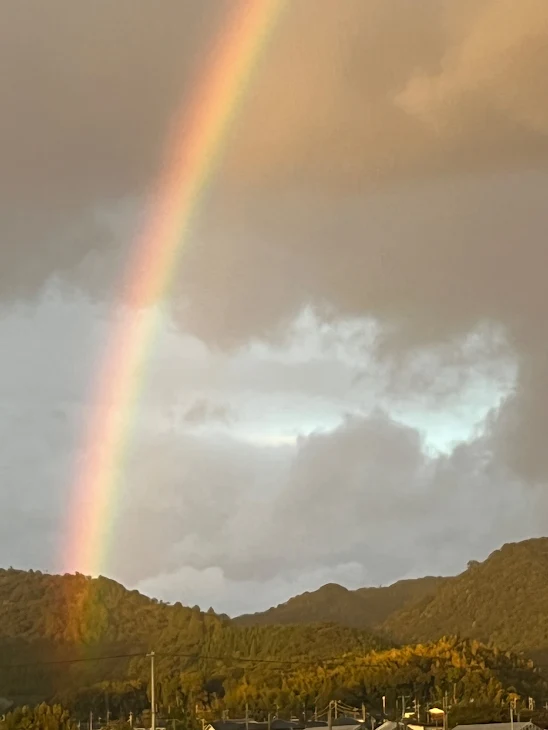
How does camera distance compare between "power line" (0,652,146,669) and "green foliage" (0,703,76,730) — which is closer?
"green foliage" (0,703,76,730)

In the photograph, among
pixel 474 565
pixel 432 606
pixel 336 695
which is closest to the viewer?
pixel 336 695

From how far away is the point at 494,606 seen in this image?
169 m

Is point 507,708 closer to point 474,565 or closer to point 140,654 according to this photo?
point 140,654

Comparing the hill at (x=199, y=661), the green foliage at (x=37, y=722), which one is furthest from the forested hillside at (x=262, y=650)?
the green foliage at (x=37, y=722)

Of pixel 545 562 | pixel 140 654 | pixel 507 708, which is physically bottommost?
pixel 507 708

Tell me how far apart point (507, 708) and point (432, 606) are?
104 metres

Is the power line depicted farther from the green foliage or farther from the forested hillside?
the green foliage

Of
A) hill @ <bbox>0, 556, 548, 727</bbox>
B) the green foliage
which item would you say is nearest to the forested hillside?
hill @ <bbox>0, 556, 548, 727</bbox>

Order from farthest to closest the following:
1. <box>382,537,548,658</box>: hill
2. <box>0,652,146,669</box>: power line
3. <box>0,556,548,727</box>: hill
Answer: <box>382,537,548,658</box>: hill, <box>0,652,146,669</box>: power line, <box>0,556,548,727</box>: hill

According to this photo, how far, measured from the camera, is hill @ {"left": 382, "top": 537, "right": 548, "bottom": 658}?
509 ft

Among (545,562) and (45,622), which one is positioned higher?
(545,562)

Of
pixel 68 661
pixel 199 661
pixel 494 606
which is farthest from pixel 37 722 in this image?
pixel 494 606

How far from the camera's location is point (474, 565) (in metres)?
194

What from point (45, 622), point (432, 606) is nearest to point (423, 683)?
point (45, 622)
